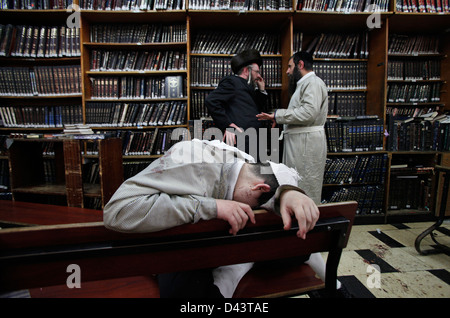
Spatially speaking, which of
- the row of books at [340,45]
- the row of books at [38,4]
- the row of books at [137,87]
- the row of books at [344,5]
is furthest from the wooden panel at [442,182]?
the row of books at [38,4]

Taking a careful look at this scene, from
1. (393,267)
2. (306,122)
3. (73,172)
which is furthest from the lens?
(306,122)

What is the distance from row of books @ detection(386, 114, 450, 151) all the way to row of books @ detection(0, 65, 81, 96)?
11.6 feet

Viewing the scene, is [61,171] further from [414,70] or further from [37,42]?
[414,70]

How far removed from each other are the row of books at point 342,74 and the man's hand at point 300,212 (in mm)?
2518

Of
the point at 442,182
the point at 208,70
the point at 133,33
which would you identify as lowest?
the point at 442,182

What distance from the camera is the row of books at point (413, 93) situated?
9.89 feet

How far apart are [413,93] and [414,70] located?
0.91 feet

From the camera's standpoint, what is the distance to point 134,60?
2715 millimetres

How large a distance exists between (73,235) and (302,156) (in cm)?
205

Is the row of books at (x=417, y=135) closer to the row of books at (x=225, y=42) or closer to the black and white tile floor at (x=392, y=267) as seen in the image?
the black and white tile floor at (x=392, y=267)

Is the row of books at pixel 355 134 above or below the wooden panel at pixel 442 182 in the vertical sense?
above

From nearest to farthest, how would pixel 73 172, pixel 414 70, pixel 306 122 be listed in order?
pixel 73 172
pixel 306 122
pixel 414 70

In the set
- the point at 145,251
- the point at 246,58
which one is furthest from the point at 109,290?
the point at 246,58

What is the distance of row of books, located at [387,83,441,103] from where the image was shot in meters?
3.02
